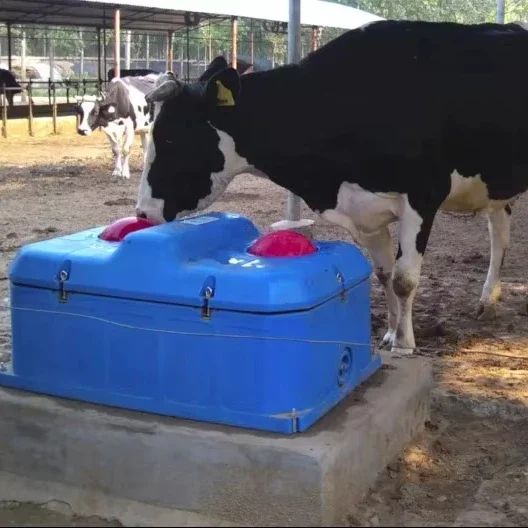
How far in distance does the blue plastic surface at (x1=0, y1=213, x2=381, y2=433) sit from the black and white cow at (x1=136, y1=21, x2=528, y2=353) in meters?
1.01

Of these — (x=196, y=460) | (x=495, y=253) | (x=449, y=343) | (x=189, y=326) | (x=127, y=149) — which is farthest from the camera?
(x=127, y=149)

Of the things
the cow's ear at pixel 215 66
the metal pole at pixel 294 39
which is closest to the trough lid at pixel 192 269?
the cow's ear at pixel 215 66

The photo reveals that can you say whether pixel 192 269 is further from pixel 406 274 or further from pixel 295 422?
pixel 406 274

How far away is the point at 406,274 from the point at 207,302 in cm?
179

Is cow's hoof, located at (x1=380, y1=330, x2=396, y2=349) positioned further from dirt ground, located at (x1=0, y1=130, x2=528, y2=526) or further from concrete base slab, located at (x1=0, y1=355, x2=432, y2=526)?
concrete base slab, located at (x1=0, y1=355, x2=432, y2=526)

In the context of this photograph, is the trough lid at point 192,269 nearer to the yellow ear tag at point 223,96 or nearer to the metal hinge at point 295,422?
the metal hinge at point 295,422

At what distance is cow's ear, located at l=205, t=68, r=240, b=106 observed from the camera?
4.25m

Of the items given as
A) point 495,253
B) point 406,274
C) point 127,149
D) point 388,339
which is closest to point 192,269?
point 406,274

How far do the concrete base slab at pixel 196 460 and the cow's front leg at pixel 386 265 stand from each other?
1.58m

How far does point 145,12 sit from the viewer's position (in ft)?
71.8

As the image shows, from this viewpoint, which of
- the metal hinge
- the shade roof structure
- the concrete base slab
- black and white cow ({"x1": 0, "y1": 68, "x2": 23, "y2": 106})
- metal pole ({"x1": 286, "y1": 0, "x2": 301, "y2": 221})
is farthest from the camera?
black and white cow ({"x1": 0, "y1": 68, "x2": 23, "y2": 106})

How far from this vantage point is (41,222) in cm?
923

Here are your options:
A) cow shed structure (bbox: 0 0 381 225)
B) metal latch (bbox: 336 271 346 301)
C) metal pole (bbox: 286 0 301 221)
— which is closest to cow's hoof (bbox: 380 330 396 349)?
metal pole (bbox: 286 0 301 221)

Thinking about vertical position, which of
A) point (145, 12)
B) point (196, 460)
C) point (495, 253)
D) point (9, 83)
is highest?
point (145, 12)
